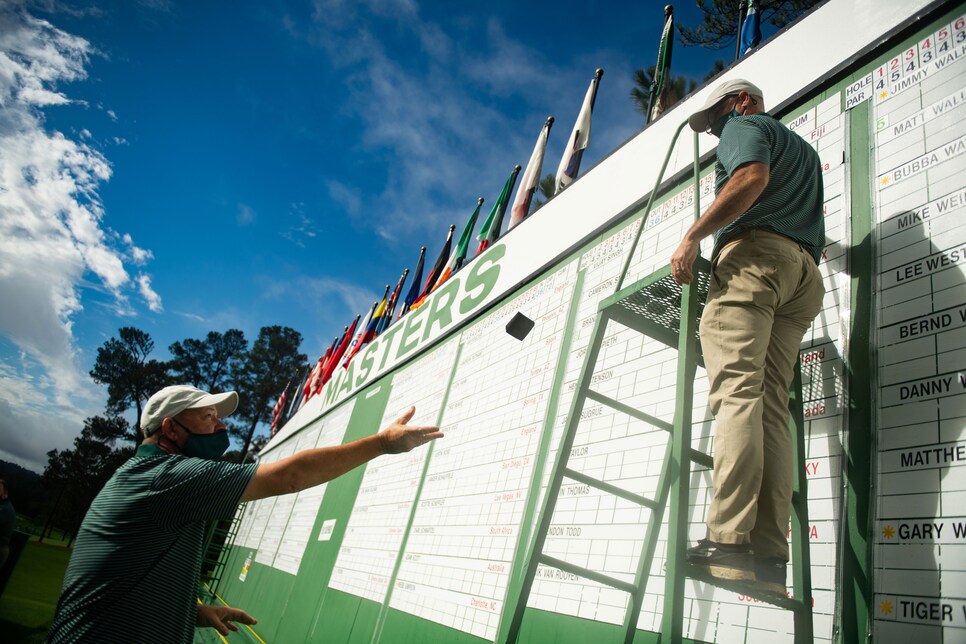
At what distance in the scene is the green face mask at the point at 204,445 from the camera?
1836mm

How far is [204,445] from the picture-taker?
186 centimetres

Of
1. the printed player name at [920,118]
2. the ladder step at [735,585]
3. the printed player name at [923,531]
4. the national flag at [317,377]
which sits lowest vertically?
the ladder step at [735,585]

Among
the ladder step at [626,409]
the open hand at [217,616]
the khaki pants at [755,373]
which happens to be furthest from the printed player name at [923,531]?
the open hand at [217,616]

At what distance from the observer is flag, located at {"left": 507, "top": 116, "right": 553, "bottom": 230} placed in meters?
6.56

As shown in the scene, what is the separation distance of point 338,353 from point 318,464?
12.0 metres

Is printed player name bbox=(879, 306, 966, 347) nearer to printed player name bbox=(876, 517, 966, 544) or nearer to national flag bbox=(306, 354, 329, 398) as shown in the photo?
printed player name bbox=(876, 517, 966, 544)

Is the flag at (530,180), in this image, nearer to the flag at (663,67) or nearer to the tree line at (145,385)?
the flag at (663,67)

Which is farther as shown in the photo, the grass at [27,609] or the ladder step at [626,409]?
the grass at [27,609]

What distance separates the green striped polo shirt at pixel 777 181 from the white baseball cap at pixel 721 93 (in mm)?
168

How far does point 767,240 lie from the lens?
163 cm

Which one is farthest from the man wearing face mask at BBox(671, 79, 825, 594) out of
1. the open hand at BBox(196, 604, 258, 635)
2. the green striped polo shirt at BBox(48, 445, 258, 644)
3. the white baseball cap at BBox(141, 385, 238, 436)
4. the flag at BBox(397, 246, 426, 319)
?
the flag at BBox(397, 246, 426, 319)

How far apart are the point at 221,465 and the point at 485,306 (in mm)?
3687

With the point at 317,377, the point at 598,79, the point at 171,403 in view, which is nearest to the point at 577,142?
the point at 598,79

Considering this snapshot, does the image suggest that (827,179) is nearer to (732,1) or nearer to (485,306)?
(485,306)
